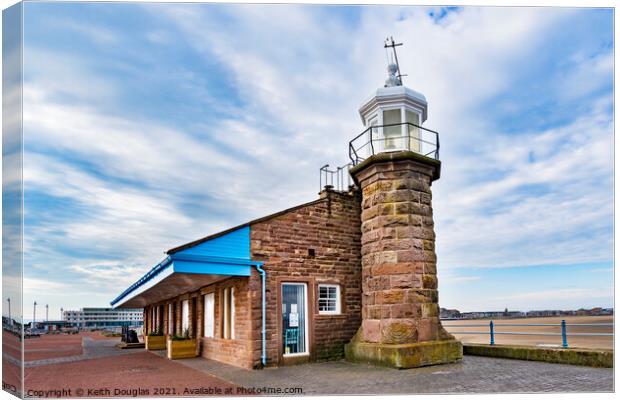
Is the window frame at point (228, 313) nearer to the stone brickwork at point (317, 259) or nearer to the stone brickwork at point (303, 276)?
the stone brickwork at point (303, 276)

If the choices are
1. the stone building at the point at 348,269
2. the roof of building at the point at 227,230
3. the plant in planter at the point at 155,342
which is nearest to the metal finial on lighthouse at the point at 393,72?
the stone building at the point at 348,269

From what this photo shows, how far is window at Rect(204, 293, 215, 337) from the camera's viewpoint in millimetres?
13438

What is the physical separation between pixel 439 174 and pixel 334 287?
3.79 metres

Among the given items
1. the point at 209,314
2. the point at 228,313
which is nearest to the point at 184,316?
the point at 209,314

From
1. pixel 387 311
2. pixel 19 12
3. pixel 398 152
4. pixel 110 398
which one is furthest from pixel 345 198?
pixel 19 12

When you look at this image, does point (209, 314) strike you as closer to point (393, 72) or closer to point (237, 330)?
point (237, 330)

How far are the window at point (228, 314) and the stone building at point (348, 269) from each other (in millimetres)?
26

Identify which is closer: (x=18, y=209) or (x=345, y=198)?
(x=18, y=209)

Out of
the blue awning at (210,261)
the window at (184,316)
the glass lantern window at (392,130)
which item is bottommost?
the window at (184,316)

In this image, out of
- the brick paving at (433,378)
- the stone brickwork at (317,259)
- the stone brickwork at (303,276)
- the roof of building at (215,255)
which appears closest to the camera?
the brick paving at (433,378)

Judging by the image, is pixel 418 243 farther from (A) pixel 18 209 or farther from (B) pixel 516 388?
(A) pixel 18 209

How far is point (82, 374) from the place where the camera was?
11.0 meters

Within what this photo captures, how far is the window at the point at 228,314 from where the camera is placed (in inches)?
464

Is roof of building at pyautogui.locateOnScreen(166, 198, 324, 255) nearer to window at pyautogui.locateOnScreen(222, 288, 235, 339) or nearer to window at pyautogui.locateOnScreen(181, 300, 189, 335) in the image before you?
window at pyautogui.locateOnScreen(222, 288, 235, 339)
